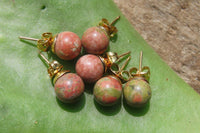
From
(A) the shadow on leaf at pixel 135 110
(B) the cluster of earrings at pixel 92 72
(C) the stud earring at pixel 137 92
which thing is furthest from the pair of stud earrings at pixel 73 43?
(A) the shadow on leaf at pixel 135 110

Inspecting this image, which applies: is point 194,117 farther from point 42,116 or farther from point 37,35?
point 37,35

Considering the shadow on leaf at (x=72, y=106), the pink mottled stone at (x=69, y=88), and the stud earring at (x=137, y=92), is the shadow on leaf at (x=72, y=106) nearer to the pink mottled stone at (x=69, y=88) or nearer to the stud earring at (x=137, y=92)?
the pink mottled stone at (x=69, y=88)

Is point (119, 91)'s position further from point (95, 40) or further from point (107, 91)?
point (95, 40)

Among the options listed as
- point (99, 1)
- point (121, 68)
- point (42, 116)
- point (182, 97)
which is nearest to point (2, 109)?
point (42, 116)

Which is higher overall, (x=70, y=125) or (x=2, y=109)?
(x=2, y=109)

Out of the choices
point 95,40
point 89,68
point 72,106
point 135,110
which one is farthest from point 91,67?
point 135,110

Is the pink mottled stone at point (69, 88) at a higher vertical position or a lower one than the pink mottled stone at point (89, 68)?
lower

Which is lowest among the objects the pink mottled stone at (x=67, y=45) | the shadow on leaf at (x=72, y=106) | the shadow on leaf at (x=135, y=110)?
the shadow on leaf at (x=135, y=110)
